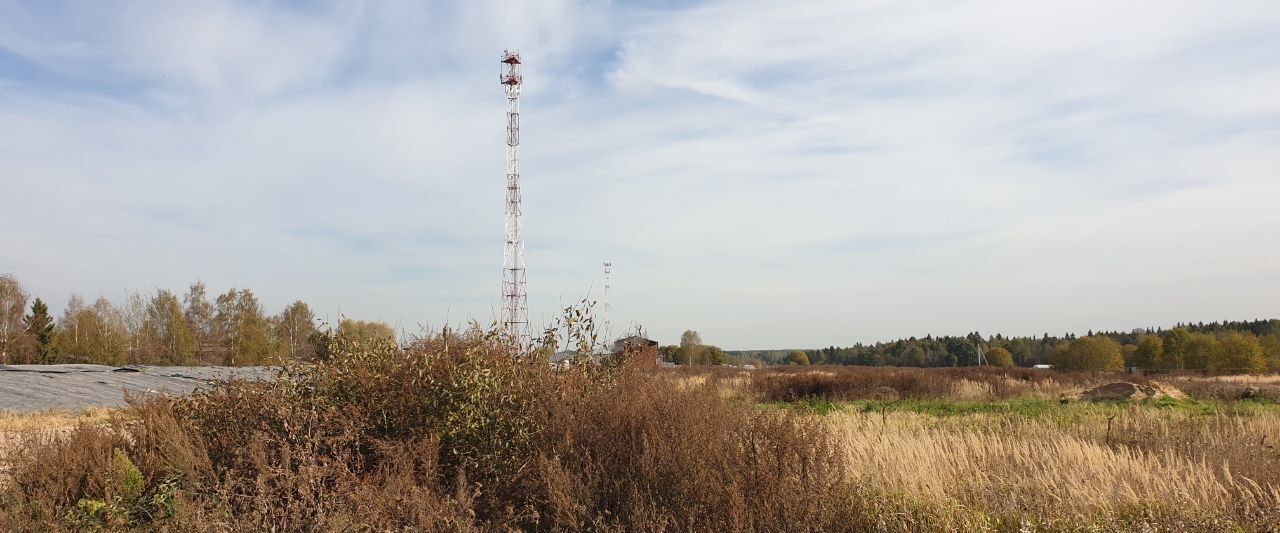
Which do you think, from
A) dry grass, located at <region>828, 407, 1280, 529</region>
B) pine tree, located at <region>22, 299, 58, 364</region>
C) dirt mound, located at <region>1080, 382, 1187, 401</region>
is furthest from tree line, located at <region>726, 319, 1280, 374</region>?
pine tree, located at <region>22, 299, 58, 364</region>

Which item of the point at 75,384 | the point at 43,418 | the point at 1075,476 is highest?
the point at 1075,476

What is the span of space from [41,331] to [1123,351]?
10493 centimetres

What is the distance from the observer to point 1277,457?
7.45 meters

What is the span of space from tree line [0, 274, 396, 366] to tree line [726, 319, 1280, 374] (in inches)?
2542

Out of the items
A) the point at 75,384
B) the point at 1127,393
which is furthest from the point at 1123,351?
the point at 75,384

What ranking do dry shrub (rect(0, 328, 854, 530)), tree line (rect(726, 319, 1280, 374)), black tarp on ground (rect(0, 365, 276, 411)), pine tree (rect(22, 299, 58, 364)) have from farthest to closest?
tree line (rect(726, 319, 1280, 374)) → pine tree (rect(22, 299, 58, 364)) → black tarp on ground (rect(0, 365, 276, 411)) → dry shrub (rect(0, 328, 854, 530))

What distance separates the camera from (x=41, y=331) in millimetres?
47875

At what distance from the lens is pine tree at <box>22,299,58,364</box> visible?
4653 centimetres

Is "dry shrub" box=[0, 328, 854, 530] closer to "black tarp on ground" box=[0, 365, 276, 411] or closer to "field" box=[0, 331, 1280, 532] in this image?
"field" box=[0, 331, 1280, 532]

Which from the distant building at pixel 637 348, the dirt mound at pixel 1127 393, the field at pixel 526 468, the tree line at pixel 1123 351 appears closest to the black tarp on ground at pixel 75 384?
the field at pixel 526 468

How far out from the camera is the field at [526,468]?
5.66 metres

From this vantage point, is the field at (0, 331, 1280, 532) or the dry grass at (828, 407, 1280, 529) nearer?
the field at (0, 331, 1280, 532)

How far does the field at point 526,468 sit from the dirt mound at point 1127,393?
17781mm

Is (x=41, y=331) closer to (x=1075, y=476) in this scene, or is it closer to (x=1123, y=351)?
(x=1075, y=476)
